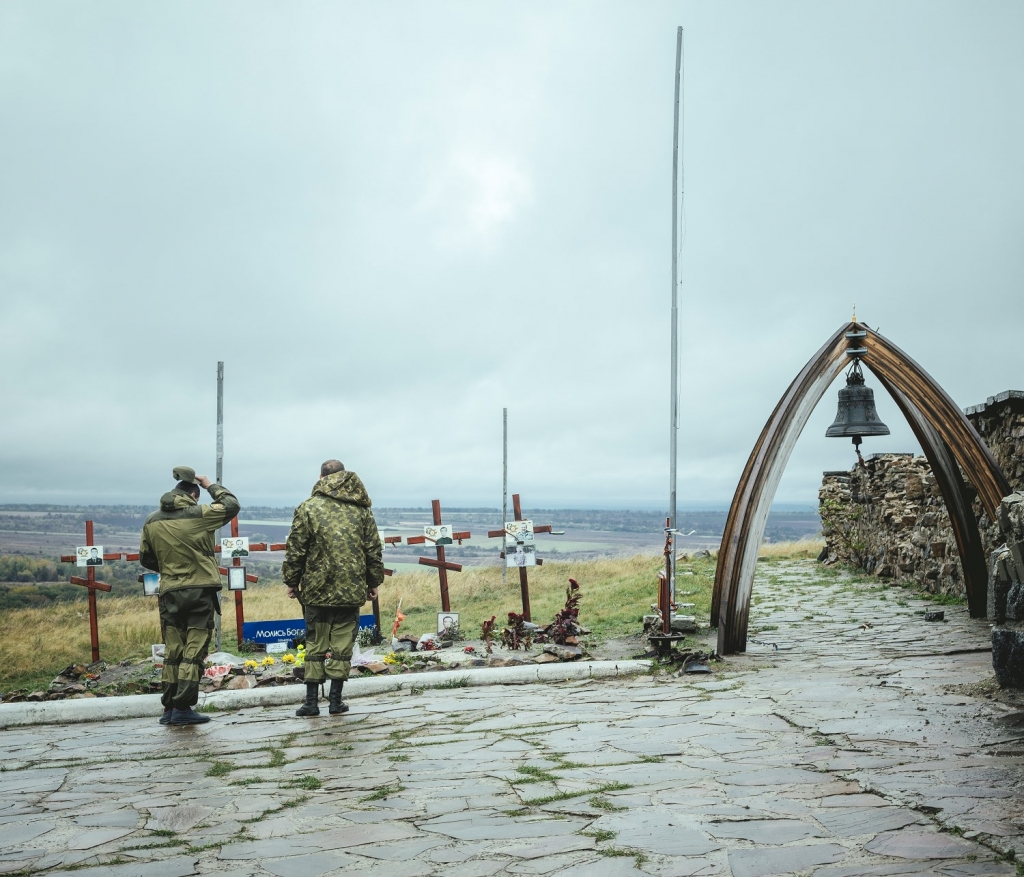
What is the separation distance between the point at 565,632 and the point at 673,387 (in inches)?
122

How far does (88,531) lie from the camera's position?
14656 mm

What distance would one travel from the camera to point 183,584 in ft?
23.7

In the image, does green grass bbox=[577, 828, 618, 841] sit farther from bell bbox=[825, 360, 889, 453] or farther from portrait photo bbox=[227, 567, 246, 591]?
portrait photo bbox=[227, 567, 246, 591]

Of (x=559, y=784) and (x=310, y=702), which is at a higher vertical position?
(x=559, y=784)

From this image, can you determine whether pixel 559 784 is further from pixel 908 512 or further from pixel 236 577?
pixel 908 512

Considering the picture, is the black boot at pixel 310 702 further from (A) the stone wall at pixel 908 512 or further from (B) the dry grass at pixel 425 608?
(A) the stone wall at pixel 908 512

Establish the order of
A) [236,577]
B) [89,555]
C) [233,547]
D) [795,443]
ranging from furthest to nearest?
1. [89,555]
2. [233,547]
3. [236,577]
4. [795,443]

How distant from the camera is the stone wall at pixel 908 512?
10.3m

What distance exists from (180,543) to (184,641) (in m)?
0.78

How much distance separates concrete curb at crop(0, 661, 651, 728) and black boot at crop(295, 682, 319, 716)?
85cm

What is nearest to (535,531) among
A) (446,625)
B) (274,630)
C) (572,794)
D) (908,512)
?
(446,625)

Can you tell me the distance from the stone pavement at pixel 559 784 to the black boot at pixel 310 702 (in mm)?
170

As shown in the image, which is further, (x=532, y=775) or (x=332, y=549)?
(x=332, y=549)

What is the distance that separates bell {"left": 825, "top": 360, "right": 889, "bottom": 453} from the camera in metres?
9.14
